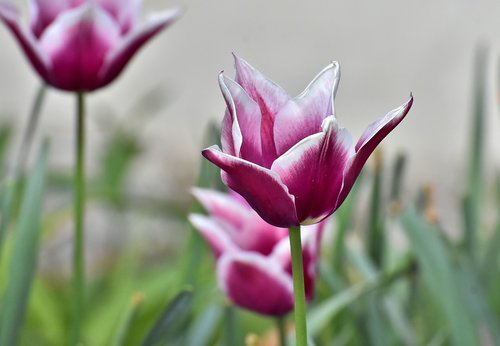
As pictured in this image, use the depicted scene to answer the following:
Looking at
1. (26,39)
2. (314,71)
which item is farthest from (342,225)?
(314,71)

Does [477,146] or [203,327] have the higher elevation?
[477,146]

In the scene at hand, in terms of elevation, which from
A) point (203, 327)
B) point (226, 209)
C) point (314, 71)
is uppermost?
point (314, 71)

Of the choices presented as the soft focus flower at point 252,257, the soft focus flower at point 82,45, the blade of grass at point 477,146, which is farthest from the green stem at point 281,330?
the blade of grass at point 477,146

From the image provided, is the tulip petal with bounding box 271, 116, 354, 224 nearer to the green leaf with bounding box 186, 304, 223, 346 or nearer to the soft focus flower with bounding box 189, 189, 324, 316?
the soft focus flower with bounding box 189, 189, 324, 316

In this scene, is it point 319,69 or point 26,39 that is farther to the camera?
point 319,69

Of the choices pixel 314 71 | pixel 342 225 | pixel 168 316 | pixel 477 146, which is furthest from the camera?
pixel 314 71

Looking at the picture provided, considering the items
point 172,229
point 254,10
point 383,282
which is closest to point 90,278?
point 172,229

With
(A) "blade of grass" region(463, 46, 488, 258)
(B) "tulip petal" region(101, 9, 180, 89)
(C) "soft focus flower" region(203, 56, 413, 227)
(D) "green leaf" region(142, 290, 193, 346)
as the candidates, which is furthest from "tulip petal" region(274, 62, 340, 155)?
(A) "blade of grass" region(463, 46, 488, 258)

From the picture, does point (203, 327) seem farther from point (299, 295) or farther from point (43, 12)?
point (299, 295)

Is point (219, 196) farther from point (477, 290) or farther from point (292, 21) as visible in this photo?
point (292, 21)
